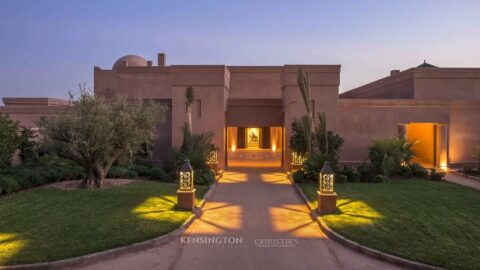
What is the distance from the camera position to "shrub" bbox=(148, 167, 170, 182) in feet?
49.3

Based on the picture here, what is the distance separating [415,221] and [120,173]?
11.3m

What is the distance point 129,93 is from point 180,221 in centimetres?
1906

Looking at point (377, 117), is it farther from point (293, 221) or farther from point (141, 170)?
point (141, 170)

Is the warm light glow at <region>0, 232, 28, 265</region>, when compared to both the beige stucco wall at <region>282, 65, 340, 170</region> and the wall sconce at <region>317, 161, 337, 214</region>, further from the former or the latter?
the beige stucco wall at <region>282, 65, 340, 170</region>

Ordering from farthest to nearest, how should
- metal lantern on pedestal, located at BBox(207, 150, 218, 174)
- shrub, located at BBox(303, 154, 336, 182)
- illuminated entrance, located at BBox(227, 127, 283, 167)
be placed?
illuminated entrance, located at BBox(227, 127, 283, 167)
metal lantern on pedestal, located at BBox(207, 150, 218, 174)
shrub, located at BBox(303, 154, 336, 182)

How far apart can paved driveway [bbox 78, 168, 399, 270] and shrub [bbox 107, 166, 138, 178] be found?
18.0 ft

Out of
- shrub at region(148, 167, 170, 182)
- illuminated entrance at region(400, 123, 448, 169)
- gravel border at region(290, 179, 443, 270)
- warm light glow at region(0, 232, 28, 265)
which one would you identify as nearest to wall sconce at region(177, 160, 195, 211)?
gravel border at region(290, 179, 443, 270)

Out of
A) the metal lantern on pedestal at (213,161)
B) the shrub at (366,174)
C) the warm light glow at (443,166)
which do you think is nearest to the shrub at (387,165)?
the shrub at (366,174)

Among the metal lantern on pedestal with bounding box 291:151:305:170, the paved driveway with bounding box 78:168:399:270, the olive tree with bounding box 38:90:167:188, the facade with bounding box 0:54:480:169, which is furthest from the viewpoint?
the facade with bounding box 0:54:480:169

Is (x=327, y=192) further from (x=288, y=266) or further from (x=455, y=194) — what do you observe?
(x=455, y=194)

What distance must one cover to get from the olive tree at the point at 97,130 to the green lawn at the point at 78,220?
1.22m

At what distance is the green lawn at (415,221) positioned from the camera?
6516 mm

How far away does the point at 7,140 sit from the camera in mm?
13531

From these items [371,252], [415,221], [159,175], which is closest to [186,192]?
[371,252]
